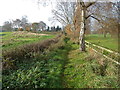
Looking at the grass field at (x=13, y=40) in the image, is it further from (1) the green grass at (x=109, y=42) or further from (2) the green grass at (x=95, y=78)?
(1) the green grass at (x=109, y=42)

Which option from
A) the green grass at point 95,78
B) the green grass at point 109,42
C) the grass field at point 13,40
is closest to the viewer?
the green grass at point 95,78

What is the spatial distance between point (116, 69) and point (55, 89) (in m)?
3.29

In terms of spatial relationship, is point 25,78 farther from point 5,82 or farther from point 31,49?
point 31,49

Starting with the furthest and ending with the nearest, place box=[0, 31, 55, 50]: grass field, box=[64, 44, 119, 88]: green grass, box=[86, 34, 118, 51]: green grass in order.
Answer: box=[0, 31, 55, 50]: grass field, box=[86, 34, 118, 51]: green grass, box=[64, 44, 119, 88]: green grass

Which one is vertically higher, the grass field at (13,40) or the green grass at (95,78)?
the grass field at (13,40)

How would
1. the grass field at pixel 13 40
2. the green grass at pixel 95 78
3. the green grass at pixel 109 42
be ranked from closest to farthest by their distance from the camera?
the green grass at pixel 95 78 → the green grass at pixel 109 42 → the grass field at pixel 13 40

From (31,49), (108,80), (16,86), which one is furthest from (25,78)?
(31,49)

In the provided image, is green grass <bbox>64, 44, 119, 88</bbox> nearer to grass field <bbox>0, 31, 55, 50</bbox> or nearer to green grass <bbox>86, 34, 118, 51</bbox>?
green grass <bbox>86, 34, 118, 51</bbox>

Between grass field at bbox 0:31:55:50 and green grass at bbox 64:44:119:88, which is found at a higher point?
grass field at bbox 0:31:55:50

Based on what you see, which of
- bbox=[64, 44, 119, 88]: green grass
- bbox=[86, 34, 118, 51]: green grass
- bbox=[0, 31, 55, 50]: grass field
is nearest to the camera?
bbox=[64, 44, 119, 88]: green grass

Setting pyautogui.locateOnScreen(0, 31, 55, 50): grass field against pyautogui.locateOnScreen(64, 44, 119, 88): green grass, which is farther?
pyautogui.locateOnScreen(0, 31, 55, 50): grass field

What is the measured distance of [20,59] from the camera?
22.4 ft

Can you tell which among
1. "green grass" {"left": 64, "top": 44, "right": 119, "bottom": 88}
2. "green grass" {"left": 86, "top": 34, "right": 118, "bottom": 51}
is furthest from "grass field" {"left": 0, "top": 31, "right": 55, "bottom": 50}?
"green grass" {"left": 86, "top": 34, "right": 118, "bottom": 51}

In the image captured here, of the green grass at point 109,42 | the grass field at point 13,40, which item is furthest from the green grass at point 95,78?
the grass field at point 13,40
